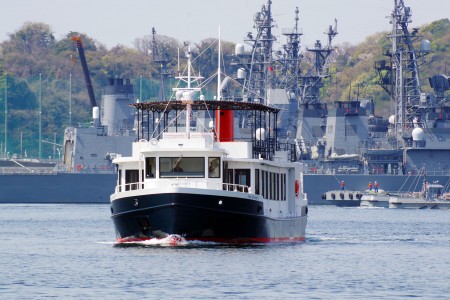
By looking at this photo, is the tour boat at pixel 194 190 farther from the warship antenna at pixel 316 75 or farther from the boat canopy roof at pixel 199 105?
the warship antenna at pixel 316 75

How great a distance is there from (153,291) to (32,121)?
428ft

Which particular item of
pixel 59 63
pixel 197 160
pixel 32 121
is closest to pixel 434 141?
pixel 32 121

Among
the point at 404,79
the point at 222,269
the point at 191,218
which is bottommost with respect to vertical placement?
the point at 222,269

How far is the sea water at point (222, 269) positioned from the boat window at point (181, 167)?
2545 mm

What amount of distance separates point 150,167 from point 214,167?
2306 millimetres

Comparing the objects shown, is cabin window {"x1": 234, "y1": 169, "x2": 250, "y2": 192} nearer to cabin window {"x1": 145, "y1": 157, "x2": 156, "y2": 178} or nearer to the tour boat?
the tour boat

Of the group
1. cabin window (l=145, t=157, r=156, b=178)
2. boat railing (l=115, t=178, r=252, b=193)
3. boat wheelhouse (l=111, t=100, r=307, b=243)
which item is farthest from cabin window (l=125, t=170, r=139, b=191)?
cabin window (l=145, t=157, r=156, b=178)

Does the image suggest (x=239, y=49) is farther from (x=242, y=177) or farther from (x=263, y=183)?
(x=242, y=177)

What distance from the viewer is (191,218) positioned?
1971 inches

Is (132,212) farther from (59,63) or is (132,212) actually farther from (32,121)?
(59,63)

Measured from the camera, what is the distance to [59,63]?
188250 mm

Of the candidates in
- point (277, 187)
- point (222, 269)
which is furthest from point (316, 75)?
point (222, 269)

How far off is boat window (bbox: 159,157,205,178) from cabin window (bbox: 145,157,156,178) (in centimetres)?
34

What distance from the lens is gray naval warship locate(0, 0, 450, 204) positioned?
453ft
